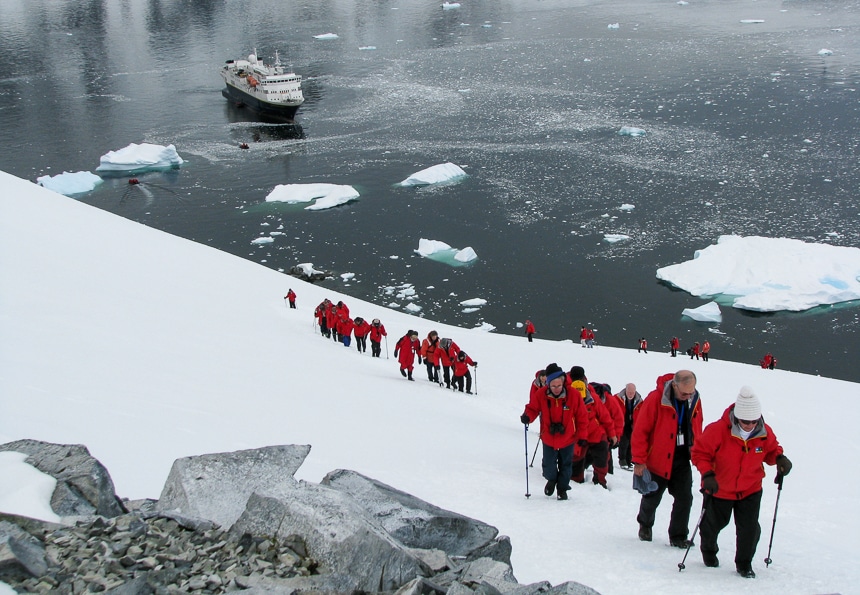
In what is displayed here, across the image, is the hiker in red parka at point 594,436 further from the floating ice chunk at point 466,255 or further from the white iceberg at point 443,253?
the white iceberg at point 443,253

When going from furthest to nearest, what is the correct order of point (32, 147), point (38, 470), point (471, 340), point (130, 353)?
1. point (32, 147)
2. point (471, 340)
3. point (130, 353)
4. point (38, 470)

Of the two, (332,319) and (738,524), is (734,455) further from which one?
(332,319)

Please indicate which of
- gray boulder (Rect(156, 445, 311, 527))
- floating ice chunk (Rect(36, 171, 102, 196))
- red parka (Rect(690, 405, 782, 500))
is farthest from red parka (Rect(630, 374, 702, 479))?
floating ice chunk (Rect(36, 171, 102, 196))

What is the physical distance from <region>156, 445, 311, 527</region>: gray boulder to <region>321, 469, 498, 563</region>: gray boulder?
0.54 meters

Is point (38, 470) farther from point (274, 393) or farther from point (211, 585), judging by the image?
point (274, 393)

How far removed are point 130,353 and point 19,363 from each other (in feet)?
6.26

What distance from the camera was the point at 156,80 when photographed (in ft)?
191

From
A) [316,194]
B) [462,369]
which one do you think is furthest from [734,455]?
[316,194]

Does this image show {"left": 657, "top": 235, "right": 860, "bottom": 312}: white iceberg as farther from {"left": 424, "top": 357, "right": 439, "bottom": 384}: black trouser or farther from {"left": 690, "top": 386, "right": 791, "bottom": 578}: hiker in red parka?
{"left": 690, "top": 386, "right": 791, "bottom": 578}: hiker in red parka

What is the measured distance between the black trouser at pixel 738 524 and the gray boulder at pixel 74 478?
3.97 metres

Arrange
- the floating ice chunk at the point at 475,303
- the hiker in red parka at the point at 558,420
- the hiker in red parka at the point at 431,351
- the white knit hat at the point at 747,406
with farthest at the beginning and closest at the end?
the floating ice chunk at the point at 475,303, the hiker in red parka at the point at 431,351, the hiker in red parka at the point at 558,420, the white knit hat at the point at 747,406

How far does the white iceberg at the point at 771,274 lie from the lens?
27.0m

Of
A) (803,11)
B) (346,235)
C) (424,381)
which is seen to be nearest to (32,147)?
(346,235)

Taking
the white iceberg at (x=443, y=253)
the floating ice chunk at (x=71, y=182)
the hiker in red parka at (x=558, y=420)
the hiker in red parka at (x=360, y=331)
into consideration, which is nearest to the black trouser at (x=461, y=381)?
the hiker in red parka at (x=360, y=331)
